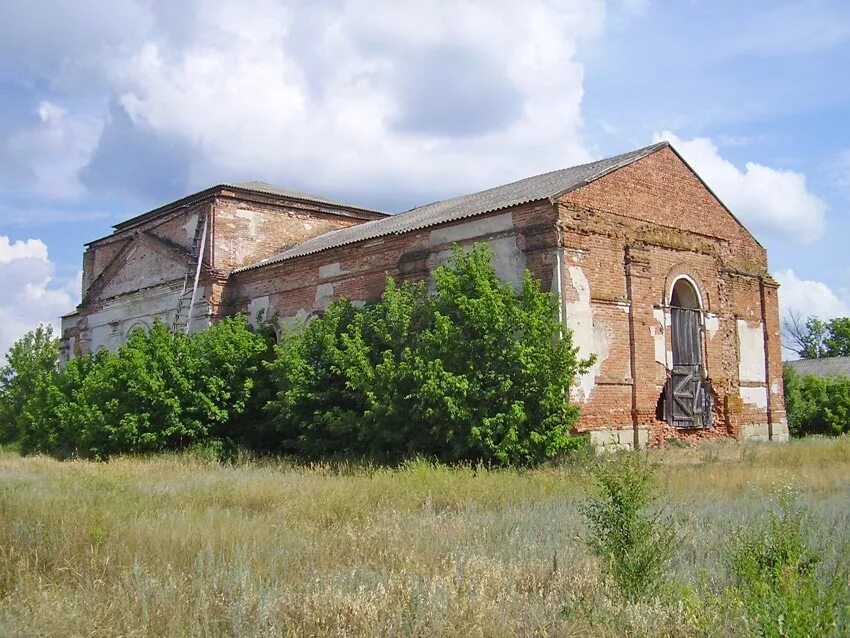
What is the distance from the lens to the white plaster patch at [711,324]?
61.4ft

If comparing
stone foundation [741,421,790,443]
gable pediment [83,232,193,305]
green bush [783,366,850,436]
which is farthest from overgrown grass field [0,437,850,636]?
green bush [783,366,850,436]

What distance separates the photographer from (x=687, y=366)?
18031 millimetres

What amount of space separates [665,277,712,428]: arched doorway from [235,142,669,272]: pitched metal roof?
3.13 meters

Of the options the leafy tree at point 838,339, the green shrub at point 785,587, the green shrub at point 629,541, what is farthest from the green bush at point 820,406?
the leafy tree at point 838,339

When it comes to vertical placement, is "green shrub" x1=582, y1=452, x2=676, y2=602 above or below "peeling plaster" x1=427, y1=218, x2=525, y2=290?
below

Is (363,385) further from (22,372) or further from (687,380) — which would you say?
(22,372)

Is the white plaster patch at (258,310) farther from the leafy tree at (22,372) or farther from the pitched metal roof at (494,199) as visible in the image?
the leafy tree at (22,372)

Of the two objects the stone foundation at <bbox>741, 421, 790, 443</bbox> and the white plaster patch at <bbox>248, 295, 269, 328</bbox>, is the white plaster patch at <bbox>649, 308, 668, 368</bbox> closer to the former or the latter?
the stone foundation at <bbox>741, 421, 790, 443</bbox>

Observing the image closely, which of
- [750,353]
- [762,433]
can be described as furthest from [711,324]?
[762,433]

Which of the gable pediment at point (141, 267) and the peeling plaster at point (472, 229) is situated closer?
the peeling plaster at point (472, 229)

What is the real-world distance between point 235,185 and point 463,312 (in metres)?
13.7

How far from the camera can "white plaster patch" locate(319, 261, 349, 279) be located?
20406 mm

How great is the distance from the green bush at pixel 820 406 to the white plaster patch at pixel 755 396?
6.81 meters

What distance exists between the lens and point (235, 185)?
2588 centimetres
